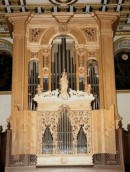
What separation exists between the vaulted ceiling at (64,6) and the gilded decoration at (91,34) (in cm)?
68

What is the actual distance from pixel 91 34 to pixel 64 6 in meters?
1.07

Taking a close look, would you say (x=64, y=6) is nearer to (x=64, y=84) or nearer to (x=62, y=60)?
(x=62, y=60)

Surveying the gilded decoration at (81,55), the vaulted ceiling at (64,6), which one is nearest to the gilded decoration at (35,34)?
the vaulted ceiling at (64,6)

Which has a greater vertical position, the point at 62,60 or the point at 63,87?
the point at 62,60

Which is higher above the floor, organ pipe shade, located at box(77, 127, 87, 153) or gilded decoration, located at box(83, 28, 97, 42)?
gilded decoration, located at box(83, 28, 97, 42)

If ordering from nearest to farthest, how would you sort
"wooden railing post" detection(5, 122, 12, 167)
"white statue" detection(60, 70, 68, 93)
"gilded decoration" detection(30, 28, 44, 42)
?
"wooden railing post" detection(5, 122, 12, 167) < "white statue" detection(60, 70, 68, 93) < "gilded decoration" detection(30, 28, 44, 42)

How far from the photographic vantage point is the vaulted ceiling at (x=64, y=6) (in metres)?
11.2

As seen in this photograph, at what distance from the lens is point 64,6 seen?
451 inches

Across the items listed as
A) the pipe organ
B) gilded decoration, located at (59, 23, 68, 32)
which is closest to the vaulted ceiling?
the pipe organ

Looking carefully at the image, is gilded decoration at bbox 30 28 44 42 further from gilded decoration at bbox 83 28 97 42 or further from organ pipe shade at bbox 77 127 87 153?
organ pipe shade at bbox 77 127 87 153

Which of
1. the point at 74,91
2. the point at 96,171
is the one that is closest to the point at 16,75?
the point at 74,91

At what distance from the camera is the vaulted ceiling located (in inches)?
443

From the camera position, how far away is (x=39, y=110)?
10242 millimetres

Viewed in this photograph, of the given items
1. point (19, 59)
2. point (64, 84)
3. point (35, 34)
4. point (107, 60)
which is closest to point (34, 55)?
point (19, 59)
